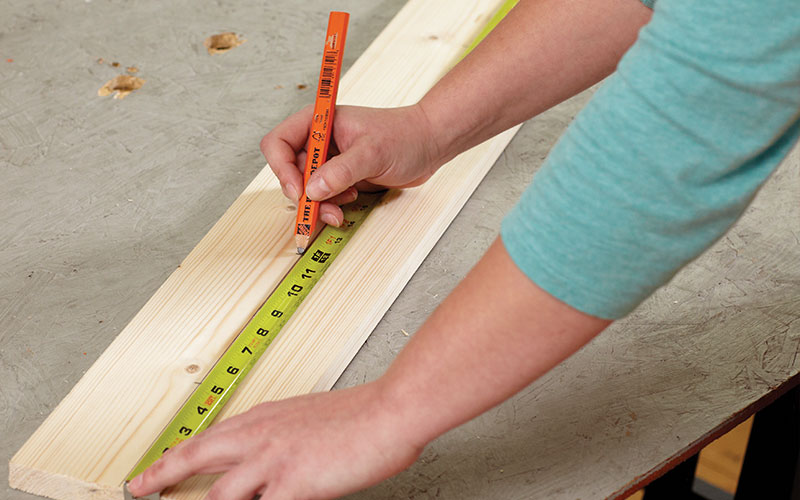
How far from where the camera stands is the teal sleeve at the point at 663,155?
26.9 inches

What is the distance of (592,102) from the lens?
2.52 ft

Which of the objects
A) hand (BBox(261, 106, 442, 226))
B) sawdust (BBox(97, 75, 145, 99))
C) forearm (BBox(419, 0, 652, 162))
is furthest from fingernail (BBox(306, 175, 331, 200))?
sawdust (BBox(97, 75, 145, 99))

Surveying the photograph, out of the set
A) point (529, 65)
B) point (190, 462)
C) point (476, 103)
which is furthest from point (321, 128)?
point (190, 462)

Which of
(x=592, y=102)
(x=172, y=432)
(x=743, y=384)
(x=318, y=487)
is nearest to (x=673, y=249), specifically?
(x=592, y=102)

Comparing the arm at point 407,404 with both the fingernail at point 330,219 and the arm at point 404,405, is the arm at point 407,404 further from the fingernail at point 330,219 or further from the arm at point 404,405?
the fingernail at point 330,219

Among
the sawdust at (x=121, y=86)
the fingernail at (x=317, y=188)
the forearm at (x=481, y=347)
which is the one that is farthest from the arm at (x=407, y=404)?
the sawdust at (x=121, y=86)

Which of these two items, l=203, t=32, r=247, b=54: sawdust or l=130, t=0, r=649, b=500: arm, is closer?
l=130, t=0, r=649, b=500: arm

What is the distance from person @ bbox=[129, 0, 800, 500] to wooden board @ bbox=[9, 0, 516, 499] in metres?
0.13

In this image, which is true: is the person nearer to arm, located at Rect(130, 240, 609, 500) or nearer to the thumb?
arm, located at Rect(130, 240, 609, 500)

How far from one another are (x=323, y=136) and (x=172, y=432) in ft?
1.93

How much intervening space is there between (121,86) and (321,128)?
701 millimetres

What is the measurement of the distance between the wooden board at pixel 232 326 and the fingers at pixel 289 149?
0.31 ft

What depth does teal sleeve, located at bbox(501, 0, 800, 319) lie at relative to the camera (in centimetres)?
68

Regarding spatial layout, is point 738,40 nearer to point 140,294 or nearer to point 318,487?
point 318,487
